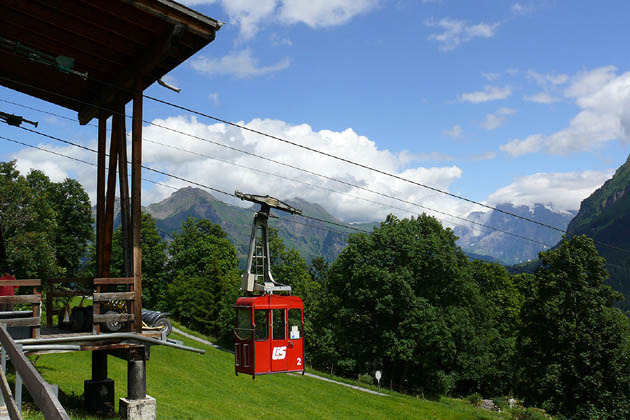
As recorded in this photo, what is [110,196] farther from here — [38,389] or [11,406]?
[38,389]

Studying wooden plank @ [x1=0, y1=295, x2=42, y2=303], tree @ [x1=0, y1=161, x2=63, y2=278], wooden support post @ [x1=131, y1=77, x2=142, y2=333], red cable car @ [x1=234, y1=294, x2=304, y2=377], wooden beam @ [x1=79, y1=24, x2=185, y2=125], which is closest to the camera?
wooden plank @ [x1=0, y1=295, x2=42, y2=303]

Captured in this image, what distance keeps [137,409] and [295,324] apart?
250 inches

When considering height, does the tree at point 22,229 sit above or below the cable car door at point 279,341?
above

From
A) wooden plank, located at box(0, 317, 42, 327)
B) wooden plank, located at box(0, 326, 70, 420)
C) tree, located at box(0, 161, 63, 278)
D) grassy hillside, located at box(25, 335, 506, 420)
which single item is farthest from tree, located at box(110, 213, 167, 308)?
wooden plank, located at box(0, 326, 70, 420)

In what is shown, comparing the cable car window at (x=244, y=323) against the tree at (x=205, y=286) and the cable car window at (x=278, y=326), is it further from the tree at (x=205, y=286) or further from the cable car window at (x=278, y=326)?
the tree at (x=205, y=286)

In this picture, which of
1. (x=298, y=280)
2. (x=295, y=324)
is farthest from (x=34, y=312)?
(x=298, y=280)

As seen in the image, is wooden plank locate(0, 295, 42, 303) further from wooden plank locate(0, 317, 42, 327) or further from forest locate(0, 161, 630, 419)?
forest locate(0, 161, 630, 419)

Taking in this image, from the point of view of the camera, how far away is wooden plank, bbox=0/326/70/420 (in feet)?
11.2

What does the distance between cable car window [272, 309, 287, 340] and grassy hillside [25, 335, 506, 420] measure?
5.05 m

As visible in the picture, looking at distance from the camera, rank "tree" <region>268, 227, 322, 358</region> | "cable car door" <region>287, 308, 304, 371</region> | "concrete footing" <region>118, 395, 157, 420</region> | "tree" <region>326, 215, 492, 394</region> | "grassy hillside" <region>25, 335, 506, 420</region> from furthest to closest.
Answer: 1. "tree" <region>268, 227, 322, 358</region>
2. "tree" <region>326, 215, 492, 394</region>
3. "grassy hillside" <region>25, 335, 506, 420</region>
4. "cable car door" <region>287, 308, 304, 371</region>
5. "concrete footing" <region>118, 395, 157, 420</region>

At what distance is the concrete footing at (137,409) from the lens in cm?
1188

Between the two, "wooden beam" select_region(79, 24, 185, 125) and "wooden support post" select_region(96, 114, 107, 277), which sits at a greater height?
"wooden beam" select_region(79, 24, 185, 125)

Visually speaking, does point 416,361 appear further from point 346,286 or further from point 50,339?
point 50,339

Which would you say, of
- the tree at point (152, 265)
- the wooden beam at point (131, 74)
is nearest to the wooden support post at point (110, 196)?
the wooden beam at point (131, 74)
